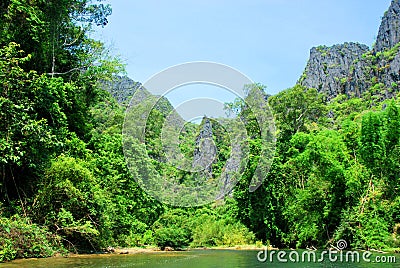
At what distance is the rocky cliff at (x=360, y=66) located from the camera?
5581 centimetres

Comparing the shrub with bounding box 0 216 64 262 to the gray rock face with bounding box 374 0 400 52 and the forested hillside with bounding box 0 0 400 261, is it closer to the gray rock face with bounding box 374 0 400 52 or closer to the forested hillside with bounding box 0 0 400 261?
the forested hillside with bounding box 0 0 400 261

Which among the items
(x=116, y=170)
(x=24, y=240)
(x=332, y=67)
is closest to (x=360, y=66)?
(x=332, y=67)

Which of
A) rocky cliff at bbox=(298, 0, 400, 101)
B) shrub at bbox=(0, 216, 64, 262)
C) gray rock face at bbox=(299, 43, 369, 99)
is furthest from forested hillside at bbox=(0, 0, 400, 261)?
gray rock face at bbox=(299, 43, 369, 99)

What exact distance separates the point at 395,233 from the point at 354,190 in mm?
3067

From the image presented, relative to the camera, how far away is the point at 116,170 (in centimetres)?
2572

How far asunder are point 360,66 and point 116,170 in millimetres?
48483

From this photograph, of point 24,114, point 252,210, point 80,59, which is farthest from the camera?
point 252,210

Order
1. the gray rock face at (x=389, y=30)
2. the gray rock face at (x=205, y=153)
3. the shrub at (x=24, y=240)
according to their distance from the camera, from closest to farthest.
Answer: the shrub at (x=24, y=240) → the gray rock face at (x=205, y=153) → the gray rock face at (x=389, y=30)

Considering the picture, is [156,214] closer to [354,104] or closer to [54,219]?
[54,219]

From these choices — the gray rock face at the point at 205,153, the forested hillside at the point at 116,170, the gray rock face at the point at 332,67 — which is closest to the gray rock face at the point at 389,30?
the gray rock face at the point at 332,67

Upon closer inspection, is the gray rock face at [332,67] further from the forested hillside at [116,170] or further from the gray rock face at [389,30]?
the forested hillside at [116,170]

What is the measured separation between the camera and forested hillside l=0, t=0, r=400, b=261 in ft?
45.6

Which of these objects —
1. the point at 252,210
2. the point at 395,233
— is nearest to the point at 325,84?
the point at 252,210

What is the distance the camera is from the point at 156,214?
30.9 meters
